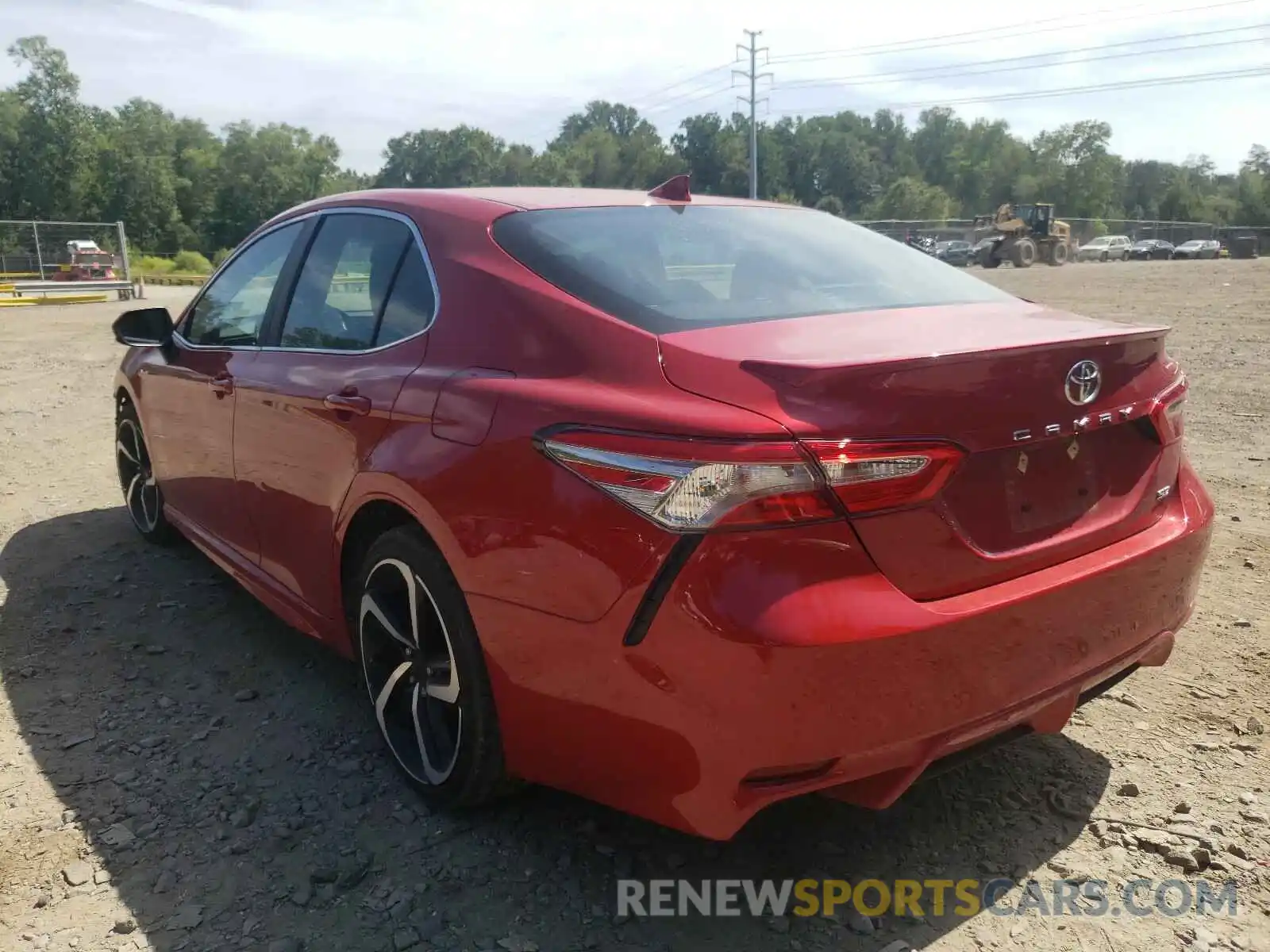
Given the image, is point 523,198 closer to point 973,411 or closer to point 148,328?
point 973,411

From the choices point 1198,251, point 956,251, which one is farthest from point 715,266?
point 1198,251

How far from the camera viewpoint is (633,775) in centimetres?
208

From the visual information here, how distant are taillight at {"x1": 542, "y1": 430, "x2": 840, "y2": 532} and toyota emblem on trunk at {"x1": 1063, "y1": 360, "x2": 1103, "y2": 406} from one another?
2.22 ft

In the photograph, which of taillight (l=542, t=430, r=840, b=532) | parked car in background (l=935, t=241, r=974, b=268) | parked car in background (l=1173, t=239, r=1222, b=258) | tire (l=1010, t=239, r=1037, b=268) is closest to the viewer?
taillight (l=542, t=430, r=840, b=532)

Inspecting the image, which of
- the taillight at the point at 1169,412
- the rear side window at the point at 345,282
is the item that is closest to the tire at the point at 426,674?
the rear side window at the point at 345,282

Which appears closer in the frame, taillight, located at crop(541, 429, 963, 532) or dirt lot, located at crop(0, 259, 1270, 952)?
taillight, located at crop(541, 429, 963, 532)

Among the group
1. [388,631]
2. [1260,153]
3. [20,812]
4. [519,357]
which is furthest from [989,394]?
[1260,153]

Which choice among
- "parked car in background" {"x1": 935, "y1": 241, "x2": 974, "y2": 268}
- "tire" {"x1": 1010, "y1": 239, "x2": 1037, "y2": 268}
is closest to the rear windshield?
"tire" {"x1": 1010, "y1": 239, "x2": 1037, "y2": 268}

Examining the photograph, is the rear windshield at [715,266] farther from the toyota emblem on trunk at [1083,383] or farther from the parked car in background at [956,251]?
the parked car in background at [956,251]

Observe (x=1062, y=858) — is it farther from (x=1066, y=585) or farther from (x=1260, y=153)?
(x=1260, y=153)

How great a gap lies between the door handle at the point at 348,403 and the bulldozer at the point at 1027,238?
4305 cm

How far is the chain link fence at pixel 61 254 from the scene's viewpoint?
2658 cm

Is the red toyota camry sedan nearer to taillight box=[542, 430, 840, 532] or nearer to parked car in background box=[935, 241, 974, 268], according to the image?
taillight box=[542, 430, 840, 532]

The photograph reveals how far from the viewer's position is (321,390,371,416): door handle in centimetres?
272
